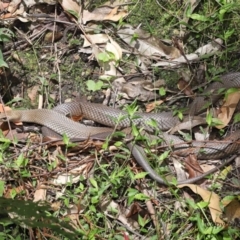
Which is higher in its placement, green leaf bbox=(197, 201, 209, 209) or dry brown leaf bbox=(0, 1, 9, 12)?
dry brown leaf bbox=(0, 1, 9, 12)

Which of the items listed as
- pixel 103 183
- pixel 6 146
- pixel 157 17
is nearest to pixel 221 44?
pixel 157 17

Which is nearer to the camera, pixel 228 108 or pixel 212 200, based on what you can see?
pixel 212 200

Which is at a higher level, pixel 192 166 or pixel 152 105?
pixel 152 105

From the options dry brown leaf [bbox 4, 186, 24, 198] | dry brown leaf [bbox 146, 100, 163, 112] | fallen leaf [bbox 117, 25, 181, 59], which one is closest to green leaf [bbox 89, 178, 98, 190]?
dry brown leaf [bbox 4, 186, 24, 198]

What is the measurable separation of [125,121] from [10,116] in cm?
98

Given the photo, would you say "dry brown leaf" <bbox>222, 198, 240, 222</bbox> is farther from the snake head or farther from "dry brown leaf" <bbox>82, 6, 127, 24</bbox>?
"dry brown leaf" <bbox>82, 6, 127, 24</bbox>

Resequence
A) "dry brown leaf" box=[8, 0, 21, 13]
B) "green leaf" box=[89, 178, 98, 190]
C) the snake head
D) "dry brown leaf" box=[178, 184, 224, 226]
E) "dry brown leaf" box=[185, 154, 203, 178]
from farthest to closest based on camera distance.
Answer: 1. "dry brown leaf" box=[8, 0, 21, 13]
2. the snake head
3. "dry brown leaf" box=[185, 154, 203, 178]
4. "green leaf" box=[89, 178, 98, 190]
5. "dry brown leaf" box=[178, 184, 224, 226]

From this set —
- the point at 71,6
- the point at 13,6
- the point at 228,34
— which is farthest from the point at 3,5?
the point at 228,34

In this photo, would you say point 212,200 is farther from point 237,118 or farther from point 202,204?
point 237,118

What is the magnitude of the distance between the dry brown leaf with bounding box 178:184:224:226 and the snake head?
152 centimetres

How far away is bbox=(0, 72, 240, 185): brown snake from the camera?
425 centimetres

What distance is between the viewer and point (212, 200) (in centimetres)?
392

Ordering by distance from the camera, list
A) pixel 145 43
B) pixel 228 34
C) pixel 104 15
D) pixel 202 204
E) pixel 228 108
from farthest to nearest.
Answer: pixel 104 15 → pixel 145 43 → pixel 228 34 → pixel 228 108 → pixel 202 204

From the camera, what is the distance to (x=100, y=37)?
195 inches
